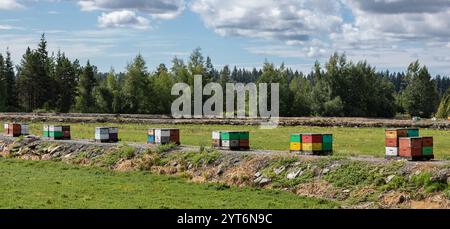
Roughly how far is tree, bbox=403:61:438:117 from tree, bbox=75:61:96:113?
7967 centimetres

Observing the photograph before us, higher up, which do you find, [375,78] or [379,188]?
[375,78]

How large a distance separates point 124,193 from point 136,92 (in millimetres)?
112300

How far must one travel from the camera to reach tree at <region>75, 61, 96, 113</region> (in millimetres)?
142875

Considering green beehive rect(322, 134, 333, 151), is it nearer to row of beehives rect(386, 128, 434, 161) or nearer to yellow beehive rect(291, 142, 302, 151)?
yellow beehive rect(291, 142, 302, 151)

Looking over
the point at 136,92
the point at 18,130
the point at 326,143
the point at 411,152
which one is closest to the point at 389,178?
the point at 411,152

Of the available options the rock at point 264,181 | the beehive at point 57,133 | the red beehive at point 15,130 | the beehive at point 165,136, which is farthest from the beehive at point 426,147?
the red beehive at point 15,130

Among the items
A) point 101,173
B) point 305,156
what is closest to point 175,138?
point 101,173

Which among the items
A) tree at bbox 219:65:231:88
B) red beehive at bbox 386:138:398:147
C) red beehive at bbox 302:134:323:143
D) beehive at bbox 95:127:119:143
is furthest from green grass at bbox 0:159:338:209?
tree at bbox 219:65:231:88

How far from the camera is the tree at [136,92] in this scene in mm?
144250

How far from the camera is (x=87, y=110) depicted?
142500 mm

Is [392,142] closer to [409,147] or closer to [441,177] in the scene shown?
[409,147]

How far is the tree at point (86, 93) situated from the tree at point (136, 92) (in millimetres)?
8191
